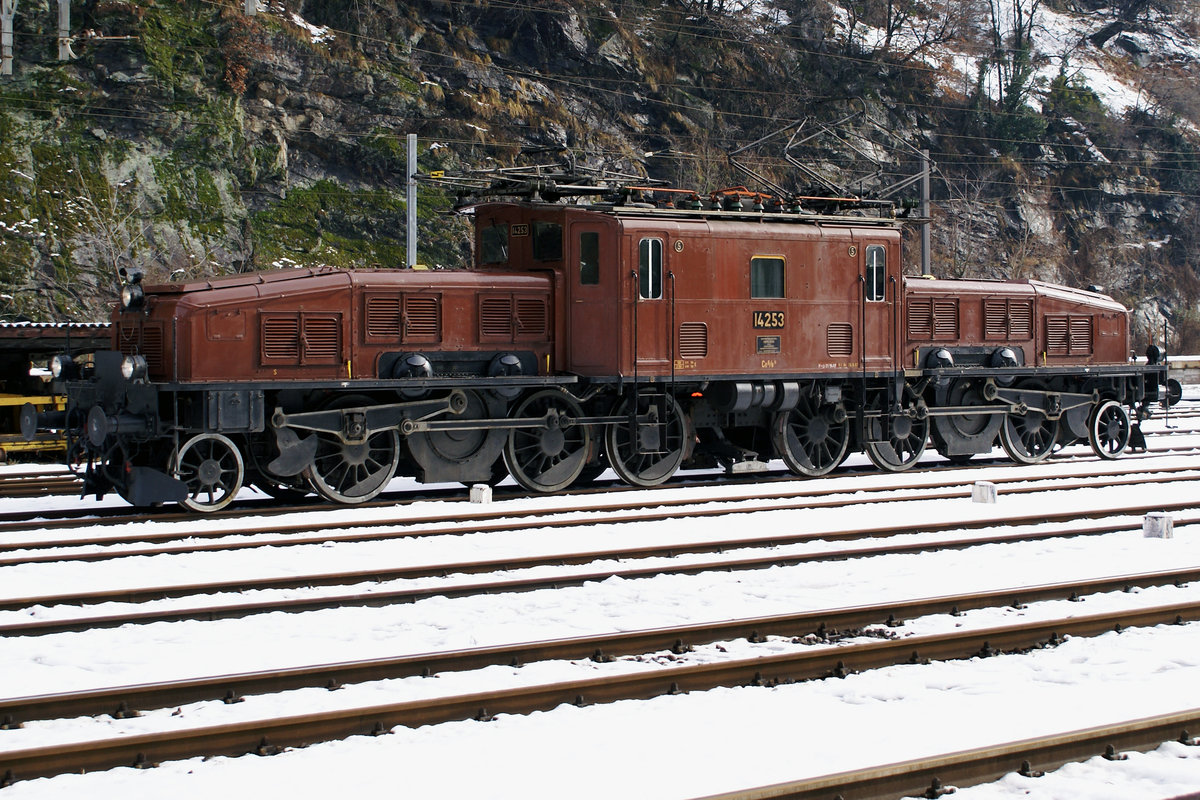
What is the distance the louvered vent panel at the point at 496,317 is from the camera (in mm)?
14770

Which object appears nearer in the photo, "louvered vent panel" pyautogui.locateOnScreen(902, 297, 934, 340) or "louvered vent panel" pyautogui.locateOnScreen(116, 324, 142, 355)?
"louvered vent panel" pyautogui.locateOnScreen(116, 324, 142, 355)

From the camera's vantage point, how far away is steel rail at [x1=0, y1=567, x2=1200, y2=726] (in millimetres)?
6039

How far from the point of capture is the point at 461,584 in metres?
9.16

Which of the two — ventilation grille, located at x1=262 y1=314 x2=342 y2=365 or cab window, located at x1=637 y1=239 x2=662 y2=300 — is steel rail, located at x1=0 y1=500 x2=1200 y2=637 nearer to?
ventilation grille, located at x1=262 y1=314 x2=342 y2=365

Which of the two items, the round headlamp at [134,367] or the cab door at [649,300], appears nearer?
the round headlamp at [134,367]

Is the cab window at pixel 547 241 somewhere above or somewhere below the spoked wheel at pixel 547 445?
above

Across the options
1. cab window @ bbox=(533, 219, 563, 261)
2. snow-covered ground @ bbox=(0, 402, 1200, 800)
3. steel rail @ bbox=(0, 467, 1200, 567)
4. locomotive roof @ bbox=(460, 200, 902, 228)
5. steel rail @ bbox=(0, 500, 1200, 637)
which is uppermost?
locomotive roof @ bbox=(460, 200, 902, 228)

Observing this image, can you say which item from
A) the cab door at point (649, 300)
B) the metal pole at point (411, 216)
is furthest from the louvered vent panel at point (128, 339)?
the metal pole at point (411, 216)

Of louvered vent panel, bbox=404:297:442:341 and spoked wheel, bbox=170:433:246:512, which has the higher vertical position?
louvered vent panel, bbox=404:297:442:341

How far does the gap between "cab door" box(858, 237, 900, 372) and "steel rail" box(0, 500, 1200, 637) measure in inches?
210

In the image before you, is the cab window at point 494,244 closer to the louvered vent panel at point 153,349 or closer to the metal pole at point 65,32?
the louvered vent panel at point 153,349

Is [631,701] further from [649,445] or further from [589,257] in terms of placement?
[589,257]

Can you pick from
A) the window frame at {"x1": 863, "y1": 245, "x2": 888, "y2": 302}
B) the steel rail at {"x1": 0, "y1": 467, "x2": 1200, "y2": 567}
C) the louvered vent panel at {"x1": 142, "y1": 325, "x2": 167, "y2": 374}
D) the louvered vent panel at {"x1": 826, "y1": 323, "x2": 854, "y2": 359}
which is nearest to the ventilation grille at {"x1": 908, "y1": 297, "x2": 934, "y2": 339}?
the window frame at {"x1": 863, "y1": 245, "x2": 888, "y2": 302}

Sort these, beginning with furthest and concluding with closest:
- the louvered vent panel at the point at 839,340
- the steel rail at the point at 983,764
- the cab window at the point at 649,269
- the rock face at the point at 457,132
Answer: the rock face at the point at 457,132
the louvered vent panel at the point at 839,340
the cab window at the point at 649,269
the steel rail at the point at 983,764
